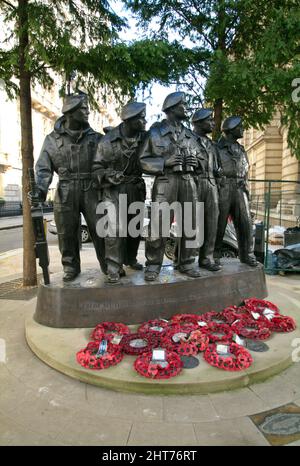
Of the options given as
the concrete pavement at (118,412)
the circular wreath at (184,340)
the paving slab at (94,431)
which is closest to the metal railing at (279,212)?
the circular wreath at (184,340)

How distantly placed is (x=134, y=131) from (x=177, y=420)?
3.08 m

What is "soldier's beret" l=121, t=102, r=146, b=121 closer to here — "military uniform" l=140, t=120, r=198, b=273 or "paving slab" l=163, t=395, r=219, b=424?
"military uniform" l=140, t=120, r=198, b=273

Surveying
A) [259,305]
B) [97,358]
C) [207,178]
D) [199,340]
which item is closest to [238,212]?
[207,178]

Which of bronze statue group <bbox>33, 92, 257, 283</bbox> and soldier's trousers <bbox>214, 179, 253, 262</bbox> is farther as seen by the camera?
soldier's trousers <bbox>214, 179, 253, 262</bbox>

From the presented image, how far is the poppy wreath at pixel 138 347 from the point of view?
11.0ft

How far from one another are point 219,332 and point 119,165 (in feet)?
7.23

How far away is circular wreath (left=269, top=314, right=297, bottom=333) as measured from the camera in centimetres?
402

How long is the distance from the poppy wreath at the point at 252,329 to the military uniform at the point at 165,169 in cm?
115

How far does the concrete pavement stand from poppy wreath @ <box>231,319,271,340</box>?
0.47 m

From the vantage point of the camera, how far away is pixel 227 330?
12.3ft

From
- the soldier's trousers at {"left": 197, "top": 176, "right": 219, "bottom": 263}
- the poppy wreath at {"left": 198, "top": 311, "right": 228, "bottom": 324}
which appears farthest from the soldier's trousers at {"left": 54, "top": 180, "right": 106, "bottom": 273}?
the poppy wreath at {"left": 198, "top": 311, "right": 228, "bottom": 324}
